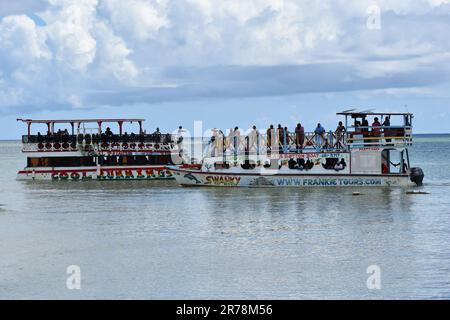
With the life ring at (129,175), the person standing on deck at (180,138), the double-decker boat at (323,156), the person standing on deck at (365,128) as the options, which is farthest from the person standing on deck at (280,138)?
the life ring at (129,175)

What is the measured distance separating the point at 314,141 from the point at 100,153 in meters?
19.3

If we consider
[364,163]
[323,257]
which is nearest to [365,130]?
[364,163]

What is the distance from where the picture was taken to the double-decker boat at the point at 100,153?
199 ft

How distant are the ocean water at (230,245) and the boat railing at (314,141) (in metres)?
2.65

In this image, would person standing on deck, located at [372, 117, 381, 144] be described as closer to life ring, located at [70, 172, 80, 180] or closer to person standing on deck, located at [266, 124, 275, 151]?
person standing on deck, located at [266, 124, 275, 151]

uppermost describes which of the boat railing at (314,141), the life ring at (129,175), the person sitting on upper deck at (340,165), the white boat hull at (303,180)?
the boat railing at (314,141)

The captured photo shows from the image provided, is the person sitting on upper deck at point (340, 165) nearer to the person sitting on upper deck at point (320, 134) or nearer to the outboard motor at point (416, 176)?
the person sitting on upper deck at point (320, 134)

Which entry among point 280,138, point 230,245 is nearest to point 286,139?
point 280,138

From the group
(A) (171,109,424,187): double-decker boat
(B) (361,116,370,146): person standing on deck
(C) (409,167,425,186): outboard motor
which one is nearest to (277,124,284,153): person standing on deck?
(A) (171,109,424,187): double-decker boat

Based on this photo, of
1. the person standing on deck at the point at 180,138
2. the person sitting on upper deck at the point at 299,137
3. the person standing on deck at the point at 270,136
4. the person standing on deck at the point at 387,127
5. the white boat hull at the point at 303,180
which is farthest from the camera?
the person standing on deck at the point at 180,138

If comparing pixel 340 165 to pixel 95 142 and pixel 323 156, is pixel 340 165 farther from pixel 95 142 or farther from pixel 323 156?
pixel 95 142

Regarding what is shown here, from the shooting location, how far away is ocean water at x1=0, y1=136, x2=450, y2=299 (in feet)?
70.3
